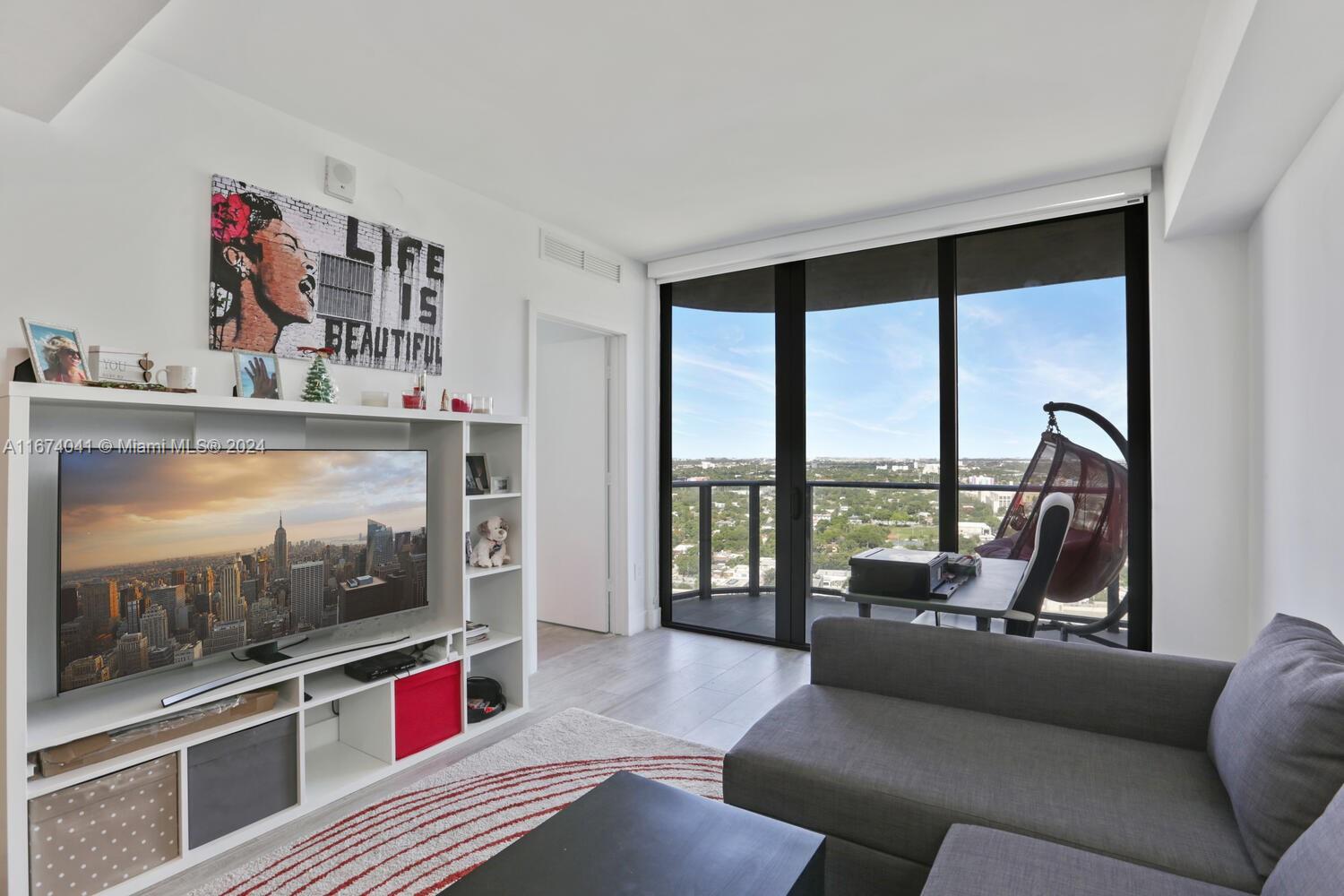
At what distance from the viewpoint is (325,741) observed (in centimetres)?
279

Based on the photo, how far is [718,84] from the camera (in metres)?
2.46

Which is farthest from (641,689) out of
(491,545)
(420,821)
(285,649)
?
(285,649)

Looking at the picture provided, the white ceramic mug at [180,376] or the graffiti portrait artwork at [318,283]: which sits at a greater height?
the graffiti portrait artwork at [318,283]

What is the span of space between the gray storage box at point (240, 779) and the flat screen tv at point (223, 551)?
28cm

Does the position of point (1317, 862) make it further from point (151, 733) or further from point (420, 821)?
point (151, 733)

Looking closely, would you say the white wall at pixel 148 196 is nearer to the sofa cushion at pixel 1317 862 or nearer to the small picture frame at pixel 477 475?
the small picture frame at pixel 477 475

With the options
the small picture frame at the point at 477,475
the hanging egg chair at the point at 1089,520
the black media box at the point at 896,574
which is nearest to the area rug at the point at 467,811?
the black media box at the point at 896,574

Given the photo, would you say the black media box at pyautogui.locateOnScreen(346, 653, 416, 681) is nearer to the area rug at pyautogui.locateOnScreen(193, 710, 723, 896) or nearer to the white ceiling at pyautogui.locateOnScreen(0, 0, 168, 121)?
the area rug at pyautogui.locateOnScreen(193, 710, 723, 896)

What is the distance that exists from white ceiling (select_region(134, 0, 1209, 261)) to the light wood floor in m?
2.57

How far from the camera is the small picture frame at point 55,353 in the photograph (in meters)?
1.86

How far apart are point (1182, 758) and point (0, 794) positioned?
2.98 meters

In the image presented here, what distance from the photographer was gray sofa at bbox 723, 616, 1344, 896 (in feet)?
4.19

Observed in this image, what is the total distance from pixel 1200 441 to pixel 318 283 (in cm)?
393

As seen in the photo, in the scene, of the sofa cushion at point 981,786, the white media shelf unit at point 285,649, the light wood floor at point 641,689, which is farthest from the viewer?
the light wood floor at point 641,689
